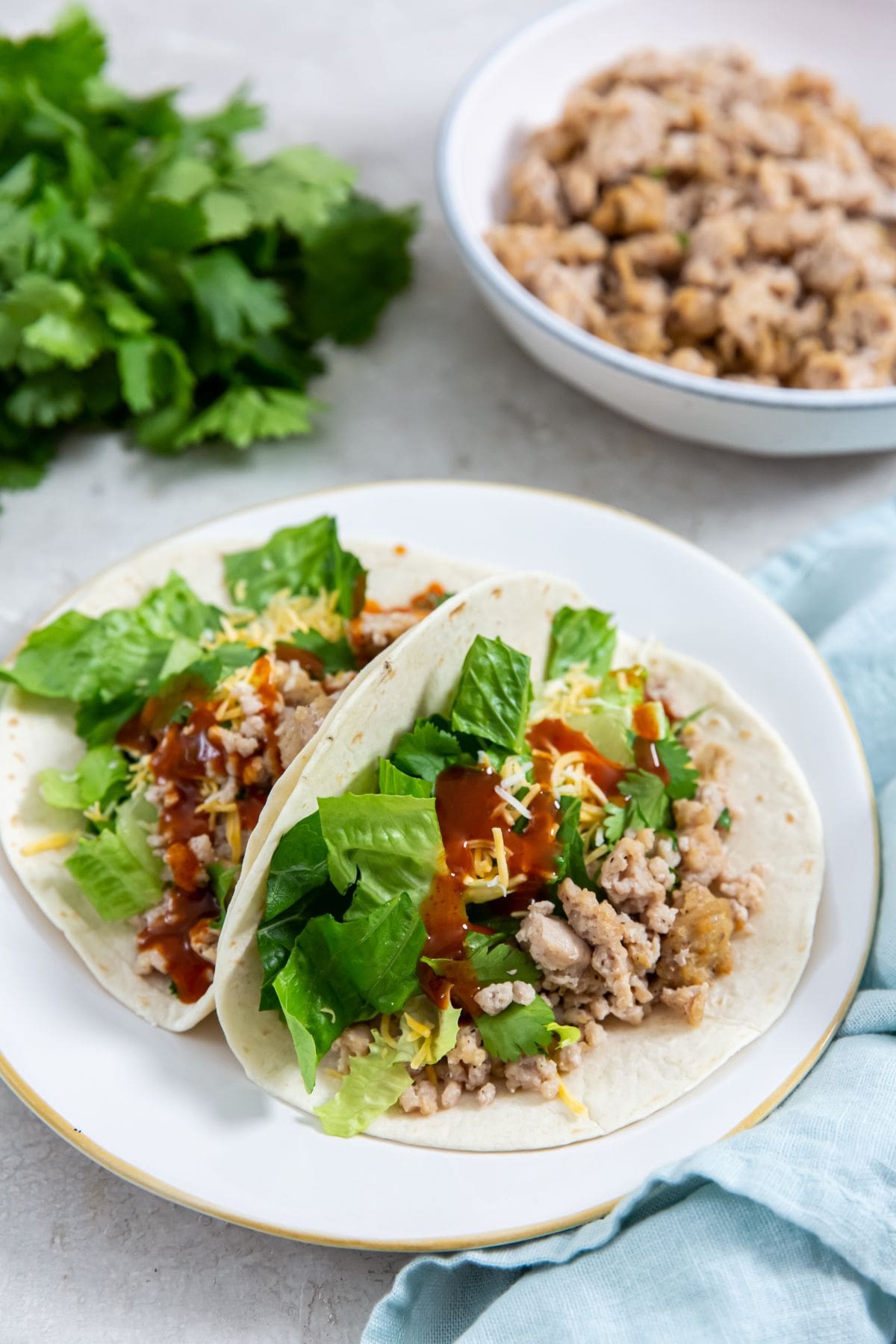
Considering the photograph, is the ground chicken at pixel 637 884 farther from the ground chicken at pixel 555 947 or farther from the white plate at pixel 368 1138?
the white plate at pixel 368 1138

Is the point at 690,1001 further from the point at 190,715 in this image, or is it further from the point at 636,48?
the point at 636,48

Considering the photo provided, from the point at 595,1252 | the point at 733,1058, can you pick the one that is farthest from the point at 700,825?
the point at 595,1252

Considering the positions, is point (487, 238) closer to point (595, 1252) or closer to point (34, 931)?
point (34, 931)

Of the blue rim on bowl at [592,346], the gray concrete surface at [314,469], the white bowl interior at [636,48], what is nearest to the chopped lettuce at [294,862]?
the gray concrete surface at [314,469]

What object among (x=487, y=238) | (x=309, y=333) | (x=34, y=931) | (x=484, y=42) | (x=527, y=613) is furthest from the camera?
(x=484, y=42)

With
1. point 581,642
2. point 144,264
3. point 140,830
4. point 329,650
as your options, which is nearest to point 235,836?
point 140,830

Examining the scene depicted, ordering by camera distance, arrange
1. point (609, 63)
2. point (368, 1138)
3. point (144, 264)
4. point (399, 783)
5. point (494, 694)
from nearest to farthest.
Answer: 1. point (368, 1138)
2. point (399, 783)
3. point (494, 694)
4. point (144, 264)
5. point (609, 63)
